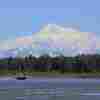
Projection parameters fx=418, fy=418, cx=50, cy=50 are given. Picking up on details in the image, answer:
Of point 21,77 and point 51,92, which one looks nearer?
point 51,92

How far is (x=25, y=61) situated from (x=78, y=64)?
8.15 meters

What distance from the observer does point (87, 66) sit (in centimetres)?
6288

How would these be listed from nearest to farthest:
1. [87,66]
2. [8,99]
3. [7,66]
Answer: [8,99]
[7,66]
[87,66]

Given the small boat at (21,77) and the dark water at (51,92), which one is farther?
the small boat at (21,77)

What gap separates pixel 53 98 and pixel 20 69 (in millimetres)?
29807

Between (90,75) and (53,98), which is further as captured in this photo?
(90,75)

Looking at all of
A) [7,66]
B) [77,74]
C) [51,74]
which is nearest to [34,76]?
[51,74]

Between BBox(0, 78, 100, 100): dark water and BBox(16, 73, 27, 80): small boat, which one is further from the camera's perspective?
BBox(16, 73, 27, 80): small boat

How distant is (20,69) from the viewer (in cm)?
6556

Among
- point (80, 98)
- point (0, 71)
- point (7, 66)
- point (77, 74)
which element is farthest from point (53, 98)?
point (77, 74)

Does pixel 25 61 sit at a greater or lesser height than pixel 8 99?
greater

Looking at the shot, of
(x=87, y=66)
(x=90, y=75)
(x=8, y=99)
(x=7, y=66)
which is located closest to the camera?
(x=8, y=99)

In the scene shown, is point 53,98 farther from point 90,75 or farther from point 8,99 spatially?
point 90,75

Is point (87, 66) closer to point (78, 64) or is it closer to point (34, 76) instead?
point (78, 64)
